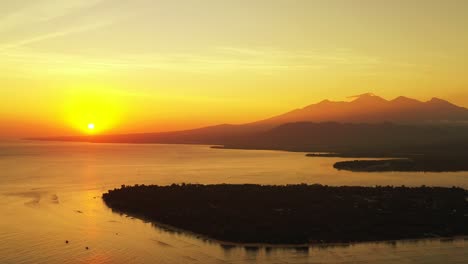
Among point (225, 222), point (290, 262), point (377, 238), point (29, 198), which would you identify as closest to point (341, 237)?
point (377, 238)

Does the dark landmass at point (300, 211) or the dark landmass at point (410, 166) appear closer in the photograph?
the dark landmass at point (300, 211)

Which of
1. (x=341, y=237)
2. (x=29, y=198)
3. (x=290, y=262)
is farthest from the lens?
(x=29, y=198)

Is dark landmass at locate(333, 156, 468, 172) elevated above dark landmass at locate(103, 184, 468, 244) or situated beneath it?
elevated above

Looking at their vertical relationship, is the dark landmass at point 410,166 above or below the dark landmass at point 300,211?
above

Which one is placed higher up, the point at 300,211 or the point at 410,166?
the point at 410,166

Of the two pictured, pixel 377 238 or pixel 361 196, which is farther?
pixel 361 196

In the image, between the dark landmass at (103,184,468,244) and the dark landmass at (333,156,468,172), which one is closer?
the dark landmass at (103,184,468,244)

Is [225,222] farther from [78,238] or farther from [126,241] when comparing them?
[78,238]

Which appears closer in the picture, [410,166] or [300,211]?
[300,211]
